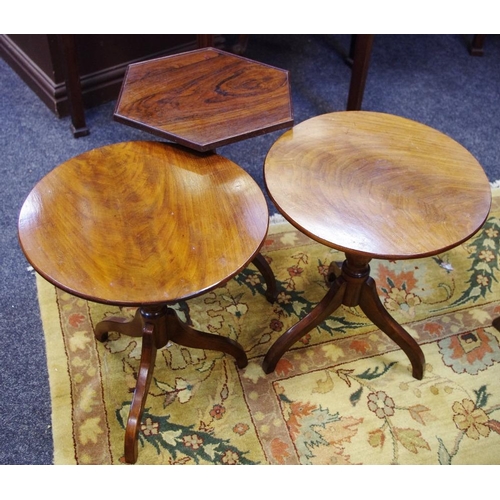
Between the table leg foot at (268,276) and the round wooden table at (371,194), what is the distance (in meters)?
0.19

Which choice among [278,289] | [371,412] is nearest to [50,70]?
[278,289]

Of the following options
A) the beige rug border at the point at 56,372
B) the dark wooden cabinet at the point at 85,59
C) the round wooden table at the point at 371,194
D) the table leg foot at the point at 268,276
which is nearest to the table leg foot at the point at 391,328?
the round wooden table at the point at 371,194

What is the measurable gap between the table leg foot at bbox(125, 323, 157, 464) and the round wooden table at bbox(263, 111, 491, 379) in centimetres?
31

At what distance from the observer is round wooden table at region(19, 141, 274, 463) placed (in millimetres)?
1063

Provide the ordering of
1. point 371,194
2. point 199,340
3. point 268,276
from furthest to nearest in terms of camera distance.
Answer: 1. point 268,276
2. point 199,340
3. point 371,194

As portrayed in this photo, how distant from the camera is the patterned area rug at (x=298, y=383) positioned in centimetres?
138

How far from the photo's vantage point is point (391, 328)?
1488 millimetres

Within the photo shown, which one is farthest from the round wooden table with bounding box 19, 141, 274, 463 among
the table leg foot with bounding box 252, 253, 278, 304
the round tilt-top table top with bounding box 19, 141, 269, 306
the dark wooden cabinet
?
the dark wooden cabinet

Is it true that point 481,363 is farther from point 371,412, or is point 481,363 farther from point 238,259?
point 238,259

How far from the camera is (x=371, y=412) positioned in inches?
57.1

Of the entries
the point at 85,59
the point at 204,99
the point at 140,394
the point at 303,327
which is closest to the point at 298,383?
the point at 303,327

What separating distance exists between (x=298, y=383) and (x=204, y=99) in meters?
0.76

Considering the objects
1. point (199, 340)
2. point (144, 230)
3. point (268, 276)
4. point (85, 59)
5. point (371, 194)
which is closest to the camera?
point (144, 230)

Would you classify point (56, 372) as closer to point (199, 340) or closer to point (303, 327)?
point (199, 340)
